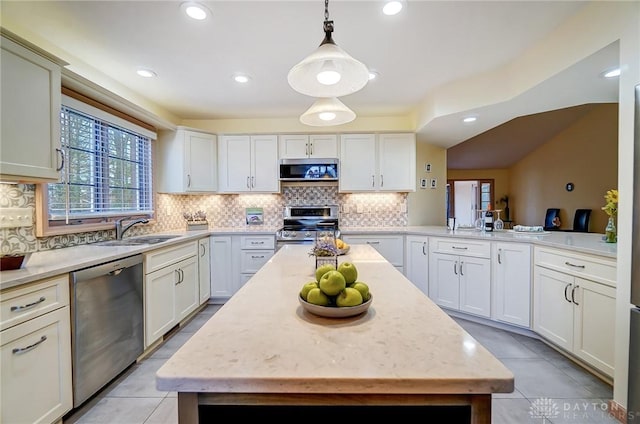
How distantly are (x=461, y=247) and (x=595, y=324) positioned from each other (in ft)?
4.07

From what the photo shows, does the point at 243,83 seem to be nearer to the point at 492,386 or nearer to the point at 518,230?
the point at 492,386

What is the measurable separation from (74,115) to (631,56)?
3.76 m

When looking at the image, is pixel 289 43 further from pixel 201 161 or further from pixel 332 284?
pixel 201 161

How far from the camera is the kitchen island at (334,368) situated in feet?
1.97

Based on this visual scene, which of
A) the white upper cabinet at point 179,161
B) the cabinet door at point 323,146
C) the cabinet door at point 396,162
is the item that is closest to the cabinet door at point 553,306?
the cabinet door at point 396,162

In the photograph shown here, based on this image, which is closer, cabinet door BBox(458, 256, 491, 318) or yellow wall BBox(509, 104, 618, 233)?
cabinet door BBox(458, 256, 491, 318)

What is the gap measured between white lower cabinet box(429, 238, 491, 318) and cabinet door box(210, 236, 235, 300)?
248cm

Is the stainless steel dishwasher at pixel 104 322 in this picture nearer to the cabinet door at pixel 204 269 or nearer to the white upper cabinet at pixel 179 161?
the cabinet door at pixel 204 269

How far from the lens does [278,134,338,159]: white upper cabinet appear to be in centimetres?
382

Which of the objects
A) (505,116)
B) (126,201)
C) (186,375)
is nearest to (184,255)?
(126,201)

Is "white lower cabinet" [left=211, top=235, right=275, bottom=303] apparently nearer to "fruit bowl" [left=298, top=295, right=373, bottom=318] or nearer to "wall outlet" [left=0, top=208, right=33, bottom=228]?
"wall outlet" [left=0, top=208, right=33, bottom=228]

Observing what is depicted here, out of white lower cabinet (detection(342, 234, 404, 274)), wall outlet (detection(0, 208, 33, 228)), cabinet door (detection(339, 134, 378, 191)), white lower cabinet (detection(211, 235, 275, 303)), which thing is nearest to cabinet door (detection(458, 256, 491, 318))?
white lower cabinet (detection(342, 234, 404, 274))

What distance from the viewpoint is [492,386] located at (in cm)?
60

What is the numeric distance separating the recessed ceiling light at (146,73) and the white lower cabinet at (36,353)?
1915 millimetres
